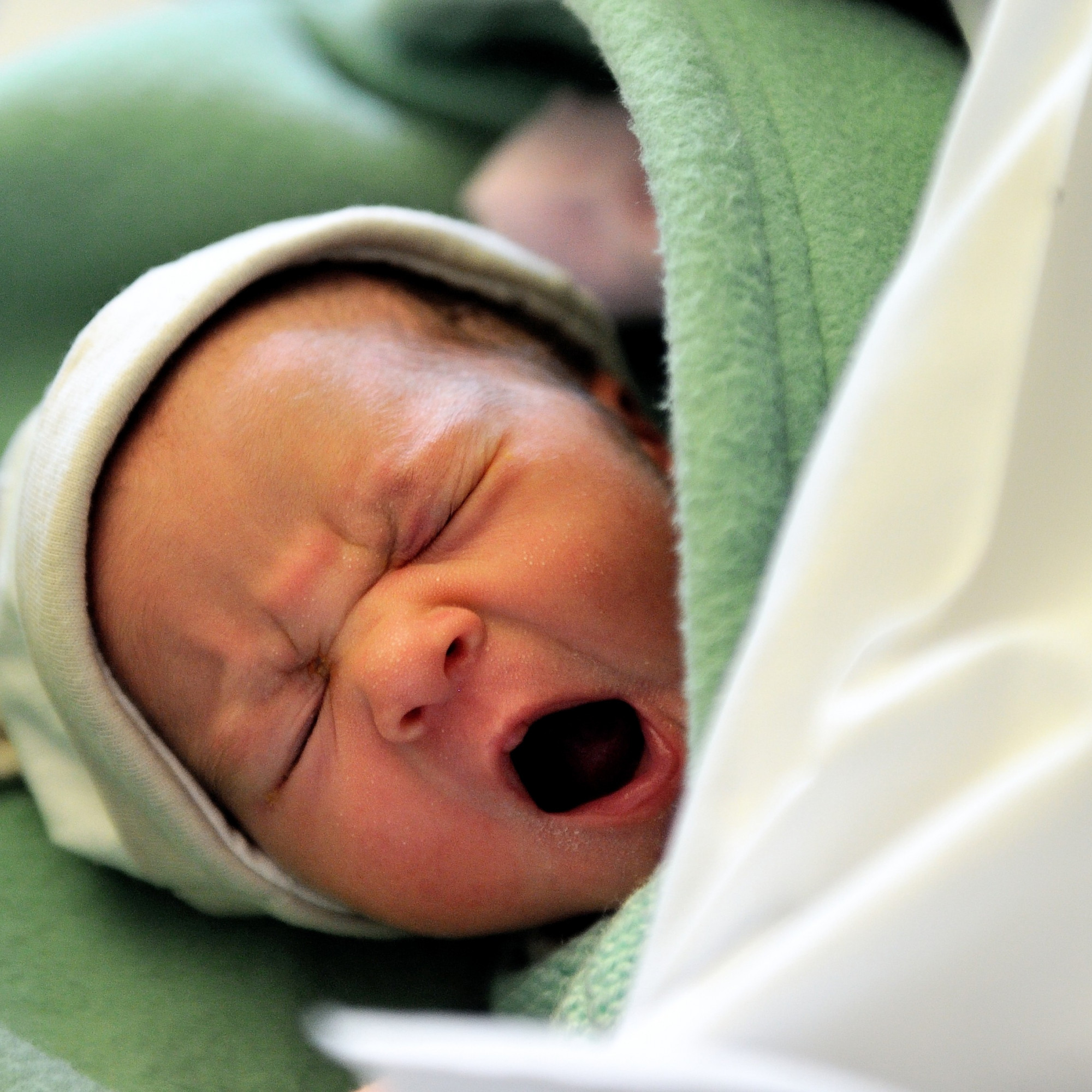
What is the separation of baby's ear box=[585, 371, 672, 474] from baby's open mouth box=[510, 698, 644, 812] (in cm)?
21

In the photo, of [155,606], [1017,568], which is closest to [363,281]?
[155,606]

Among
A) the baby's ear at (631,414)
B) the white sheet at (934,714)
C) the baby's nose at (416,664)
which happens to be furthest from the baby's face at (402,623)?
the white sheet at (934,714)

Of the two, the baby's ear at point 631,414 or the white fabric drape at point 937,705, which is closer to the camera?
the white fabric drape at point 937,705

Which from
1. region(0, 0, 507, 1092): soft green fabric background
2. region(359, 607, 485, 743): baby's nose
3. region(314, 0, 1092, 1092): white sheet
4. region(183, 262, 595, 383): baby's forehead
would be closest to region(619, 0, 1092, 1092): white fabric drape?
region(314, 0, 1092, 1092): white sheet

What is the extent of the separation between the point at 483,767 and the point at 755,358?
27cm

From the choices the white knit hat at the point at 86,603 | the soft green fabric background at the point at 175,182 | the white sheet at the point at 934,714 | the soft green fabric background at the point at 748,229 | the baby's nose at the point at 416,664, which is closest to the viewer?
the white sheet at the point at 934,714

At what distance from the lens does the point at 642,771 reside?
28.3 inches

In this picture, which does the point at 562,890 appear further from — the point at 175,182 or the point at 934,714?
the point at 175,182

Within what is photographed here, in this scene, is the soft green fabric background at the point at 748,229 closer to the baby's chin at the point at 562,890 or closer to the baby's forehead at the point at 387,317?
the baby's chin at the point at 562,890

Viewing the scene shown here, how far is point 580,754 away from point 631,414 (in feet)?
0.99

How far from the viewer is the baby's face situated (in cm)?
69

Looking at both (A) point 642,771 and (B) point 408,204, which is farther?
(B) point 408,204

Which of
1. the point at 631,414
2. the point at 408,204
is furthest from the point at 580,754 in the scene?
the point at 408,204

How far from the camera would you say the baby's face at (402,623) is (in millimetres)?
693
